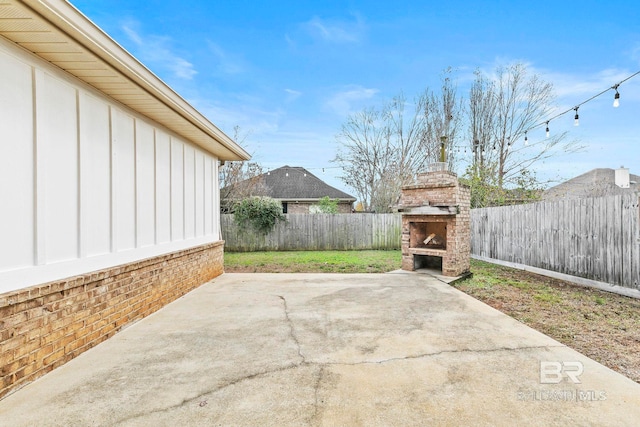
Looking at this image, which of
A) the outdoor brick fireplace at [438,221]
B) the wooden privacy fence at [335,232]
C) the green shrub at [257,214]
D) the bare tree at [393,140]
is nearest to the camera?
the outdoor brick fireplace at [438,221]

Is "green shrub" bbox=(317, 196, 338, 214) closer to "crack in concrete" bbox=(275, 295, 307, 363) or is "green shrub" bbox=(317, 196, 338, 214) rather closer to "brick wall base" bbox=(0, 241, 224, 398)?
"crack in concrete" bbox=(275, 295, 307, 363)

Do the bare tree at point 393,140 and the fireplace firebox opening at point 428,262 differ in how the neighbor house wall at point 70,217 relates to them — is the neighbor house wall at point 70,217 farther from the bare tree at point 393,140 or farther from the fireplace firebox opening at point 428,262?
the bare tree at point 393,140

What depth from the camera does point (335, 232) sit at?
43.2ft

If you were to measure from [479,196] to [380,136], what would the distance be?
260 inches

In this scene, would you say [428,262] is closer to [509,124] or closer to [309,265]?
[309,265]

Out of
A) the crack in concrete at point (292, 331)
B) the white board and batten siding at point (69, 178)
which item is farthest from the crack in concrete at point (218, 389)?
the white board and batten siding at point (69, 178)

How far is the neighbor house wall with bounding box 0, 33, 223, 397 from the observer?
236cm

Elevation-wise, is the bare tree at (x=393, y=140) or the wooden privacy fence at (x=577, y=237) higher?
the bare tree at (x=393, y=140)

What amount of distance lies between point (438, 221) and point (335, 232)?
6.70 metres

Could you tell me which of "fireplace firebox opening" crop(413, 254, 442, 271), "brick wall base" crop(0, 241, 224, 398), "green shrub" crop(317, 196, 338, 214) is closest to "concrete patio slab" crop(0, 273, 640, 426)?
"brick wall base" crop(0, 241, 224, 398)

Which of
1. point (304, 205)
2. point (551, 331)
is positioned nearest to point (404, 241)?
point (551, 331)

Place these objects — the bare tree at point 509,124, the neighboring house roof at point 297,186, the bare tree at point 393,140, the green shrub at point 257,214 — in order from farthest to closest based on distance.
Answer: the neighboring house roof at point 297,186 < the bare tree at point 393,140 < the bare tree at point 509,124 < the green shrub at point 257,214

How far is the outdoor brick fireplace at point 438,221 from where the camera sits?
658 cm

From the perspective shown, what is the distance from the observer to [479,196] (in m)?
12.3
